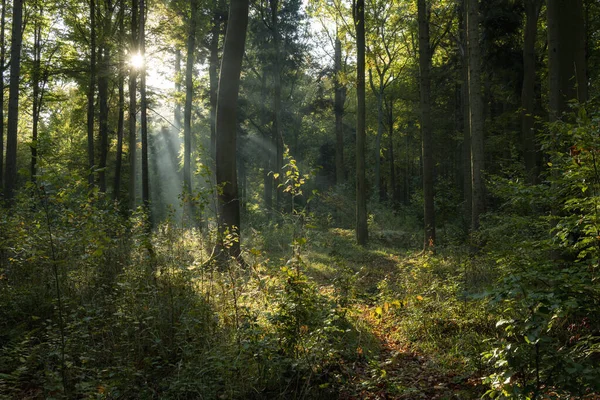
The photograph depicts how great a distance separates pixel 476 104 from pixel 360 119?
17.6 feet

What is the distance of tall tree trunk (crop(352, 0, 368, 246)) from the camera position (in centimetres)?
1418

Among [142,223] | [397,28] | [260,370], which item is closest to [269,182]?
[397,28]

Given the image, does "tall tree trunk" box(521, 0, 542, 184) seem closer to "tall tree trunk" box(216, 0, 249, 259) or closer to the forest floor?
the forest floor

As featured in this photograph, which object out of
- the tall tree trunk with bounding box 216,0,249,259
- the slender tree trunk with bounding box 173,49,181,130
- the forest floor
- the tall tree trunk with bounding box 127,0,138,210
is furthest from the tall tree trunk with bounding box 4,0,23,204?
the forest floor

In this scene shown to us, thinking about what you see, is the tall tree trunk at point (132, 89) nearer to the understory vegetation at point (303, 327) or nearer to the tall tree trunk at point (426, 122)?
the understory vegetation at point (303, 327)

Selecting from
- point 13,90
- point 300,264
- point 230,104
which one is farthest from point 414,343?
point 13,90

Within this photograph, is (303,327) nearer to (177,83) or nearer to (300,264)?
(300,264)

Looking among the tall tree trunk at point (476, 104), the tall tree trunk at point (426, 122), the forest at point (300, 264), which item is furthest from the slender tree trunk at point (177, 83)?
the tall tree trunk at point (476, 104)

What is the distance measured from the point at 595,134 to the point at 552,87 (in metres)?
3.51

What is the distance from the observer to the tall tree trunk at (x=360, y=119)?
1418 cm

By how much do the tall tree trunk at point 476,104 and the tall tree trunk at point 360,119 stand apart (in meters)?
4.79

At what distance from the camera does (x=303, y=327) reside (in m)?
4.34

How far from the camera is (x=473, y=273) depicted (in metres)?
7.31

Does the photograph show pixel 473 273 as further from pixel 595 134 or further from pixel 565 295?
pixel 565 295
